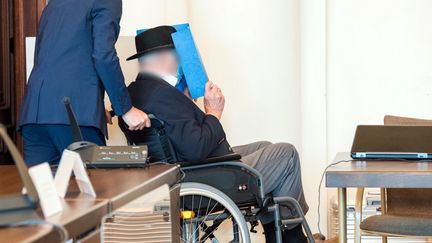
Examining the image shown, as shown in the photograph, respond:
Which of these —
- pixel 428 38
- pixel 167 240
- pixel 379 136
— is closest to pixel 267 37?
pixel 428 38

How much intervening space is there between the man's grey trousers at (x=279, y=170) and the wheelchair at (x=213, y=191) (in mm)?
187

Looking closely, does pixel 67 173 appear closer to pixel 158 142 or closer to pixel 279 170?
pixel 158 142

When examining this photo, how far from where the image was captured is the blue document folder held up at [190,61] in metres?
3.59

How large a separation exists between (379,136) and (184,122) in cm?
82

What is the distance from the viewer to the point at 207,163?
10.7 feet

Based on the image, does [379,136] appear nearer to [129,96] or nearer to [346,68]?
[129,96]

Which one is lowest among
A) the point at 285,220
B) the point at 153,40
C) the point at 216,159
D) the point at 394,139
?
the point at 285,220

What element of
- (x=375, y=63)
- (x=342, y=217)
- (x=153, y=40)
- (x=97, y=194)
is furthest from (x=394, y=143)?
(x=375, y=63)

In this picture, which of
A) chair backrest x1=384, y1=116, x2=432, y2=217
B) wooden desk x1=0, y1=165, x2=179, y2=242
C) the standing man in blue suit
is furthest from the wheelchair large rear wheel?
wooden desk x1=0, y1=165, x2=179, y2=242

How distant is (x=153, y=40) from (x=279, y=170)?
772 mm

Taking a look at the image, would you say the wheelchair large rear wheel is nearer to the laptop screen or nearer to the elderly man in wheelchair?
the elderly man in wheelchair

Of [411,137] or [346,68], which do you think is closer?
[411,137]

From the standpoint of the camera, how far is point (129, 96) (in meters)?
3.19

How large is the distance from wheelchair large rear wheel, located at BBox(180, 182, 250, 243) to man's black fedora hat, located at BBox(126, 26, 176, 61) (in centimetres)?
71
